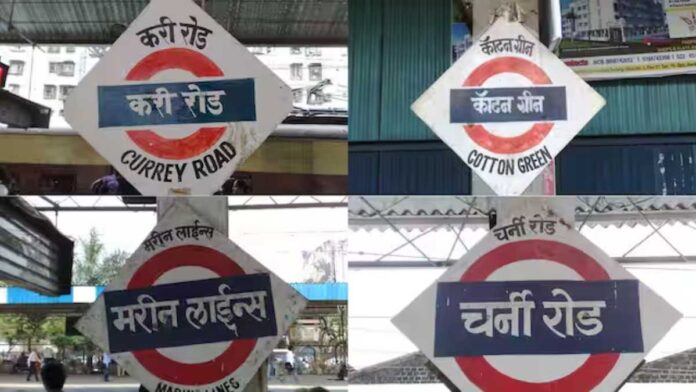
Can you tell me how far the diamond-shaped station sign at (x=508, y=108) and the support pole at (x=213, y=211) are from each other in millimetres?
639

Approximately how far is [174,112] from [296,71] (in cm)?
35

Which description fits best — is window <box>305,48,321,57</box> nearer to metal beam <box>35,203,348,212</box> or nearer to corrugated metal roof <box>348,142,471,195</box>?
corrugated metal roof <box>348,142,471,195</box>

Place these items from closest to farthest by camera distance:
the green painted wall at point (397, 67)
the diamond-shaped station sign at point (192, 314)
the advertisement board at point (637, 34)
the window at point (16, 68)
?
the diamond-shaped station sign at point (192, 314)
the window at point (16, 68)
the green painted wall at point (397, 67)
the advertisement board at point (637, 34)

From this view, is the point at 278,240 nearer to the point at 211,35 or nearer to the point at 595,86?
the point at 211,35

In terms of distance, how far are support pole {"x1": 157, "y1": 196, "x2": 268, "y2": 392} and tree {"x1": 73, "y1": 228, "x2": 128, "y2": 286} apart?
0.49 feet

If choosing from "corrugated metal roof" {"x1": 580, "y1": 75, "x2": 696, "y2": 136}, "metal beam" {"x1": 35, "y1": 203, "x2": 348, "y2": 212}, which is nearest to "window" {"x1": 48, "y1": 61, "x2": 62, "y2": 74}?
"metal beam" {"x1": 35, "y1": 203, "x2": 348, "y2": 212}

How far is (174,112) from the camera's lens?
190 cm

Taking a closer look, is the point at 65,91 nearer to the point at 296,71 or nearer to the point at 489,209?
the point at 296,71

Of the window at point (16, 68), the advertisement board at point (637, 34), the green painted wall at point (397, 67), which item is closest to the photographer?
the window at point (16, 68)

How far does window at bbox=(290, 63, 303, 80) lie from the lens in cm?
197

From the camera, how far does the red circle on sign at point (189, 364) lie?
6.04 feet

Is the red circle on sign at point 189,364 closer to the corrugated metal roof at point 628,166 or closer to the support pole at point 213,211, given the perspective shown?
the support pole at point 213,211

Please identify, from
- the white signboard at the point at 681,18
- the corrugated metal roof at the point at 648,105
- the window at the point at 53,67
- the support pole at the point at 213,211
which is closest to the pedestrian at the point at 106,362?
the support pole at the point at 213,211

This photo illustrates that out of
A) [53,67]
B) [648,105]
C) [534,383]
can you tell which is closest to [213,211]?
[53,67]
